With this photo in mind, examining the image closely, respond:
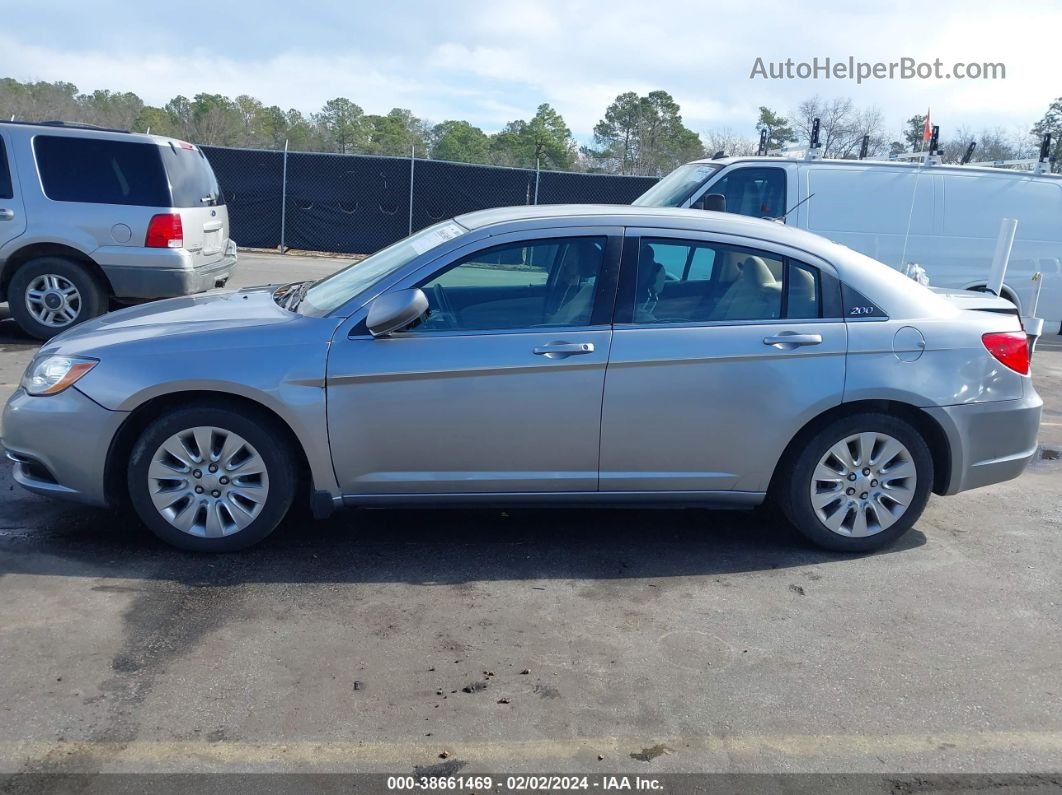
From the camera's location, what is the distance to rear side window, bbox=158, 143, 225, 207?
9.02 m

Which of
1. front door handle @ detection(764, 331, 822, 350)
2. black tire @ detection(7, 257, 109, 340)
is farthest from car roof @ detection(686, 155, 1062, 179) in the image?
black tire @ detection(7, 257, 109, 340)

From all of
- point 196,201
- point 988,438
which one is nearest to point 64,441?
point 988,438

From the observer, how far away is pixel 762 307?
4.68 m

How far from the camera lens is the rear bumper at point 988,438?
475 cm

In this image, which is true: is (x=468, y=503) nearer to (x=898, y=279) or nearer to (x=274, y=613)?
(x=274, y=613)

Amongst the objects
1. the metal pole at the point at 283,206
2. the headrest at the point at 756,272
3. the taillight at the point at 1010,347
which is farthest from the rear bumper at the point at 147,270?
the metal pole at the point at 283,206

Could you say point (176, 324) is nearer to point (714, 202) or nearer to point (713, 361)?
point (713, 361)

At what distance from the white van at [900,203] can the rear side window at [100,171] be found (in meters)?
→ 4.55

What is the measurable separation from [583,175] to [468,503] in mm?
15735

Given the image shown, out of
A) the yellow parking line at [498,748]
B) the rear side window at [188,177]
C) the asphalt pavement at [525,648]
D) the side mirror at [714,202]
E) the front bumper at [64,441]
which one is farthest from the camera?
the rear side window at [188,177]

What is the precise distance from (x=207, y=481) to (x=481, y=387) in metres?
1.31

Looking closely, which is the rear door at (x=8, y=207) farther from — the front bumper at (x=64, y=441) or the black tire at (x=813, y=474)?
the black tire at (x=813, y=474)

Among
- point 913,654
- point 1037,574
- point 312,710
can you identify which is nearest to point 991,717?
point 913,654

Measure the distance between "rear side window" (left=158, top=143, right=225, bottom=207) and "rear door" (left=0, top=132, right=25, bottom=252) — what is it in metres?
1.28
